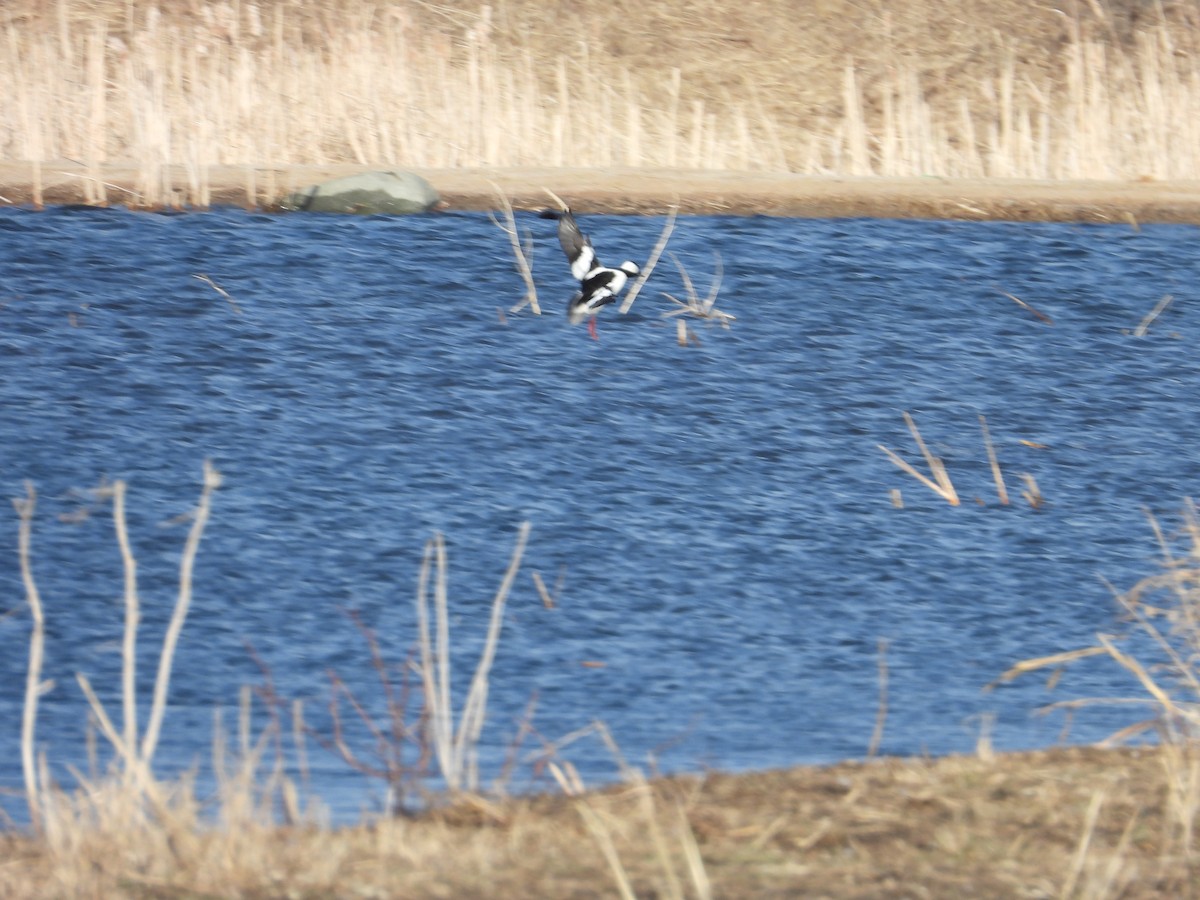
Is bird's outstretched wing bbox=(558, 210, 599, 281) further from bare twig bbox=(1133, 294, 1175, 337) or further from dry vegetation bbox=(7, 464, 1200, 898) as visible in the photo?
dry vegetation bbox=(7, 464, 1200, 898)

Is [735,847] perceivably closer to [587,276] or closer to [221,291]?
[587,276]

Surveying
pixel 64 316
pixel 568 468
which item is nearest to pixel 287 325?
pixel 64 316

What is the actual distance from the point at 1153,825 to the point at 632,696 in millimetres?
1950

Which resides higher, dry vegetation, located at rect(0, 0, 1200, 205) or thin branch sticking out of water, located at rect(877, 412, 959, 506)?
Answer: dry vegetation, located at rect(0, 0, 1200, 205)

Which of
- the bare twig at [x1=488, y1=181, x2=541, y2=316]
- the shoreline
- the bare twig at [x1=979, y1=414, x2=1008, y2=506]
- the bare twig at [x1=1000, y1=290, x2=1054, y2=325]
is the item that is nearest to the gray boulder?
the shoreline

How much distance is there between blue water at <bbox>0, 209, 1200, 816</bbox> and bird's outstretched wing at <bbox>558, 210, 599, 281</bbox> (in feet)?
1.35

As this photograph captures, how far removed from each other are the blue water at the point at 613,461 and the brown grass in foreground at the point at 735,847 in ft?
1.95

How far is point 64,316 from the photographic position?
1142 centimetres

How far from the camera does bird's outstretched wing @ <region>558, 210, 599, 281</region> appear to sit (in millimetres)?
11688

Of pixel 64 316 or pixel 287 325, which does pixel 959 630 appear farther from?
pixel 64 316

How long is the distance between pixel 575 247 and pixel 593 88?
9148 mm

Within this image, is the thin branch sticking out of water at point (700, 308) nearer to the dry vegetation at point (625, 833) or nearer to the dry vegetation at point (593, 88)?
the dry vegetation at point (593, 88)

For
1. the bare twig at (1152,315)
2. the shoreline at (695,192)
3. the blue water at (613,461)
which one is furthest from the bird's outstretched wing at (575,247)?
the bare twig at (1152,315)

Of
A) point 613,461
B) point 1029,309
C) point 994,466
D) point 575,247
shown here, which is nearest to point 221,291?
point 575,247
